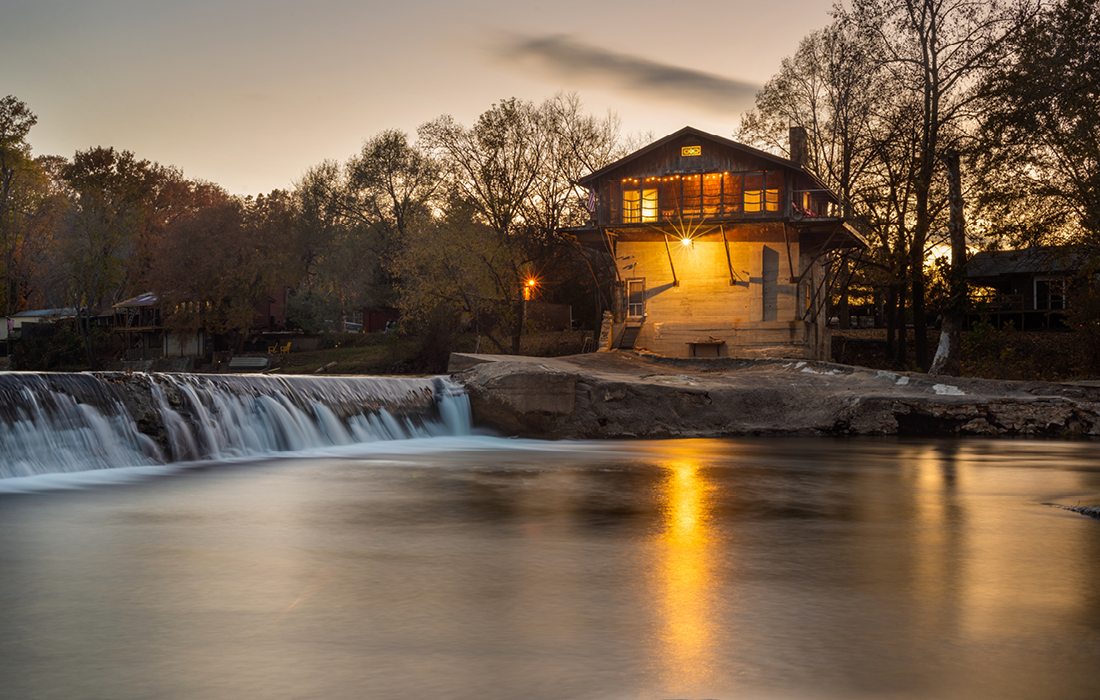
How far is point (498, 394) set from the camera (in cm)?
2194

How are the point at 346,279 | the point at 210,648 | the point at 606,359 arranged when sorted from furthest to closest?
the point at 346,279 → the point at 606,359 → the point at 210,648

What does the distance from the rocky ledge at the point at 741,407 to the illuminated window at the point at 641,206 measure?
17.5 meters

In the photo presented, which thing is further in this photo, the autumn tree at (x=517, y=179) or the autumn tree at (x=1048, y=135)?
the autumn tree at (x=517, y=179)

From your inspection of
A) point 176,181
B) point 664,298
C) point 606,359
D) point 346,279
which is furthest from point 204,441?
point 346,279

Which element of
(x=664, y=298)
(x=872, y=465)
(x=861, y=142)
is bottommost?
(x=872, y=465)

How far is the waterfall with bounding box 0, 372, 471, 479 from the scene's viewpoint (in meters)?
13.0

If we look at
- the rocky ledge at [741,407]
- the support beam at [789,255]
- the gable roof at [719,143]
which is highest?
the gable roof at [719,143]

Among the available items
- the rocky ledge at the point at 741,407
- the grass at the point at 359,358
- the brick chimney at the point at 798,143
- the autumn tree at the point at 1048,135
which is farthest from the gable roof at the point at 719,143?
the grass at the point at 359,358

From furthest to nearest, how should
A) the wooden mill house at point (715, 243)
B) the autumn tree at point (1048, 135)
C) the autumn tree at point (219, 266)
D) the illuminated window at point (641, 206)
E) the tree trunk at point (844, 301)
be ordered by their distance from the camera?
1. the autumn tree at point (219, 266)
2. the tree trunk at point (844, 301)
3. the illuminated window at point (641, 206)
4. the wooden mill house at point (715, 243)
5. the autumn tree at point (1048, 135)

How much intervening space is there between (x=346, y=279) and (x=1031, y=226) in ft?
233

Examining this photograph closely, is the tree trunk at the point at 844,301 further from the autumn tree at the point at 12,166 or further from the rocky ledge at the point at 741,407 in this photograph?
the autumn tree at the point at 12,166

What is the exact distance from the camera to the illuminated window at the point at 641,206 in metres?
39.9

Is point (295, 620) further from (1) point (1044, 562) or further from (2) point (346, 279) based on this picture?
(2) point (346, 279)

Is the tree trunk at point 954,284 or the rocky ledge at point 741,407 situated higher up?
the tree trunk at point 954,284
